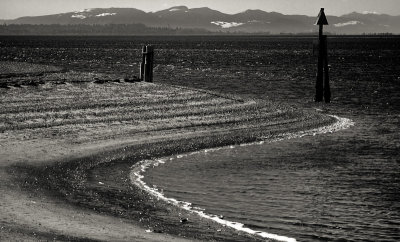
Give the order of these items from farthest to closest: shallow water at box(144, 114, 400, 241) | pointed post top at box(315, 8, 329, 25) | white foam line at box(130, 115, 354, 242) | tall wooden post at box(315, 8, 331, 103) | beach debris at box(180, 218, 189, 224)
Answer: pointed post top at box(315, 8, 329, 25) → tall wooden post at box(315, 8, 331, 103) → shallow water at box(144, 114, 400, 241) → beach debris at box(180, 218, 189, 224) → white foam line at box(130, 115, 354, 242)

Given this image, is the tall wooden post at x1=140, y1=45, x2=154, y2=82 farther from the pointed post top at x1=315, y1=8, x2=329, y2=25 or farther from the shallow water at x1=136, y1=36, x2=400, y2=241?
the shallow water at x1=136, y1=36, x2=400, y2=241

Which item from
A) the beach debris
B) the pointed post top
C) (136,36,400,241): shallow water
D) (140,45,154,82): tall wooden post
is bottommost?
(136,36,400,241): shallow water

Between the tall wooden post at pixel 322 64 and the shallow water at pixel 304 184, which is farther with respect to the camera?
the tall wooden post at pixel 322 64

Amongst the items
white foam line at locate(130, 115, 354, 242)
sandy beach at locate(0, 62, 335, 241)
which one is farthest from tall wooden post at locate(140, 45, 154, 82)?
white foam line at locate(130, 115, 354, 242)

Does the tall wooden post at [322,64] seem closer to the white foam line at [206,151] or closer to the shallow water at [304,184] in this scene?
the white foam line at [206,151]

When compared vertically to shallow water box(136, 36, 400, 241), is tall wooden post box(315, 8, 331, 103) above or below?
above

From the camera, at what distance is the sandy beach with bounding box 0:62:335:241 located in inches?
385

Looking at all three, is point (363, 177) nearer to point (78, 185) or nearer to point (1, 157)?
point (78, 185)

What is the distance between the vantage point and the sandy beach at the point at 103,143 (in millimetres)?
9769

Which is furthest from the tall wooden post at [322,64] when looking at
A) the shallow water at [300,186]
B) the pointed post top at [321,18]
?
the shallow water at [300,186]

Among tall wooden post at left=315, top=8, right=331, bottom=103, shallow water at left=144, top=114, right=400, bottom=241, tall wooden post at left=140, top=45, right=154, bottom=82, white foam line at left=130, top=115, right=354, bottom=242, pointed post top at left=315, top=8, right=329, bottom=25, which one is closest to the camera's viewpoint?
white foam line at left=130, top=115, right=354, bottom=242

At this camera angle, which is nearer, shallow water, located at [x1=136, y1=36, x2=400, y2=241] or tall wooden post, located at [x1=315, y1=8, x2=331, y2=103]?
shallow water, located at [x1=136, y1=36, x2=400, y2=241]

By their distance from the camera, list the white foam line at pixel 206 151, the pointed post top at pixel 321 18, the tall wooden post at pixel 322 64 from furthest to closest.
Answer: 1. the pointed post top at pixel 321 18
2. the tall wooden post at pixel 322 64
3. the white foam line at pixel 206 151

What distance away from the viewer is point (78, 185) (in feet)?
42.1
